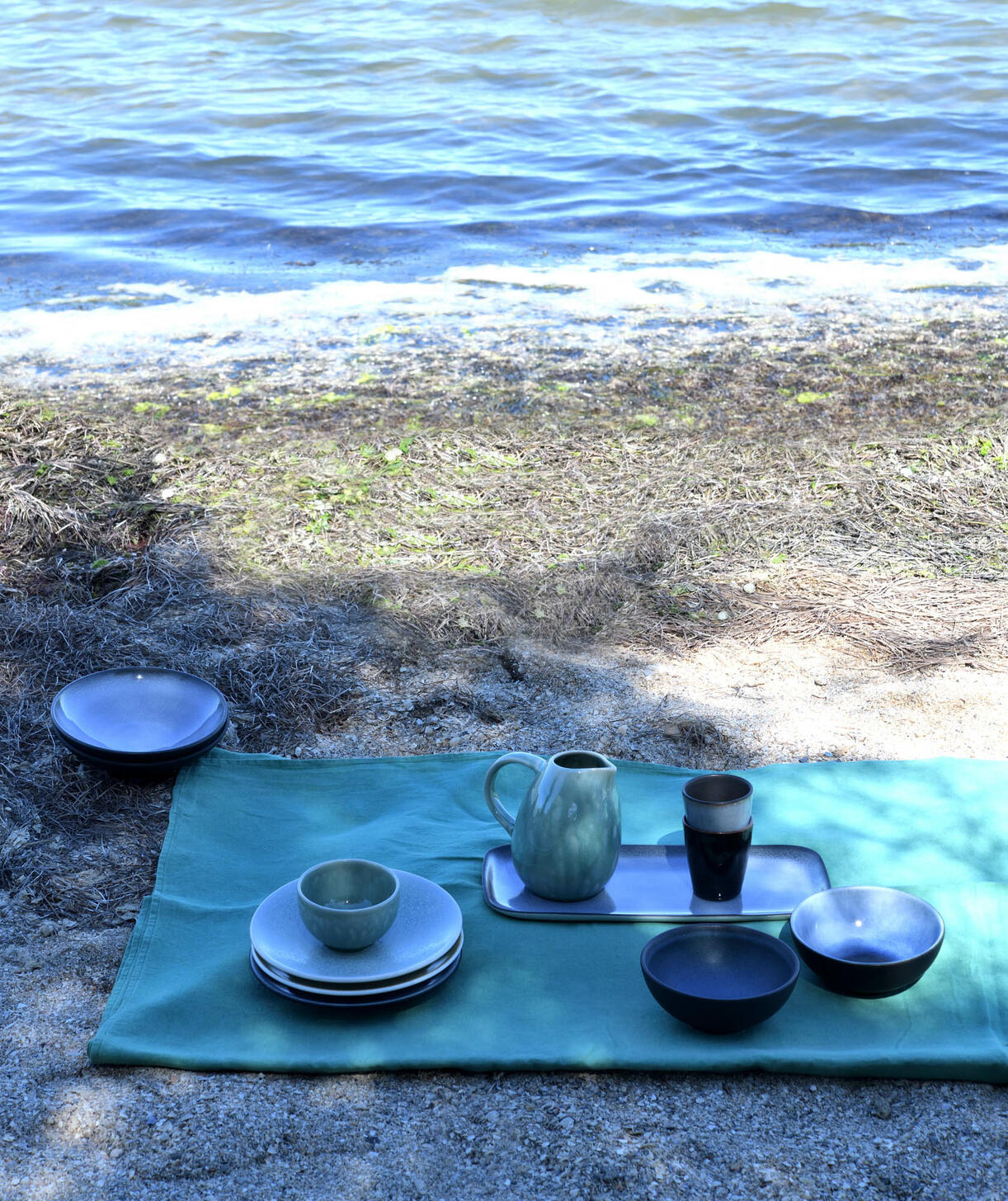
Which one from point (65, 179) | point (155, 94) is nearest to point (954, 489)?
point (65, 179)

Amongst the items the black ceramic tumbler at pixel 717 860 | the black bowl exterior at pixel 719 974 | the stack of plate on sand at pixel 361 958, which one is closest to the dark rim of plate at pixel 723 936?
the black bowl exterior at pixel 719 974

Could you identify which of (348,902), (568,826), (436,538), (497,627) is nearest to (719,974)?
(568,826)

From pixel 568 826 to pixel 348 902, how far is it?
415 millimetres

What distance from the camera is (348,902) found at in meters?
2.03

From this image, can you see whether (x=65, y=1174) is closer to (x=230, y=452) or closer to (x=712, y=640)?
(x=712, y=640)

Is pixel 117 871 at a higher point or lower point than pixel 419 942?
lower

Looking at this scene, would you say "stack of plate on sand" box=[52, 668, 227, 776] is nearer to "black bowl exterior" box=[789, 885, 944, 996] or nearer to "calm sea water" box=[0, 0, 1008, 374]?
"black bowl exterior" box=[789, 885, 944, 996]

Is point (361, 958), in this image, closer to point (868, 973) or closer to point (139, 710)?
point (868, 973)

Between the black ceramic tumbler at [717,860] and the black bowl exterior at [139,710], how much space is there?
1188 mm

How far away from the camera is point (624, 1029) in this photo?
190 cm

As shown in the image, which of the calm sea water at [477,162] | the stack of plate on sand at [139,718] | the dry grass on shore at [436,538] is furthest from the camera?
the calm sea water at [477,162]

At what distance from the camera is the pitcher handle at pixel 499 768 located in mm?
2100

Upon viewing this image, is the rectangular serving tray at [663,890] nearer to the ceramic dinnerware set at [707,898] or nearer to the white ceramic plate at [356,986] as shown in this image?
the ceramic dinnerware set at [707,898]

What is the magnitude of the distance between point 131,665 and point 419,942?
1.32m
